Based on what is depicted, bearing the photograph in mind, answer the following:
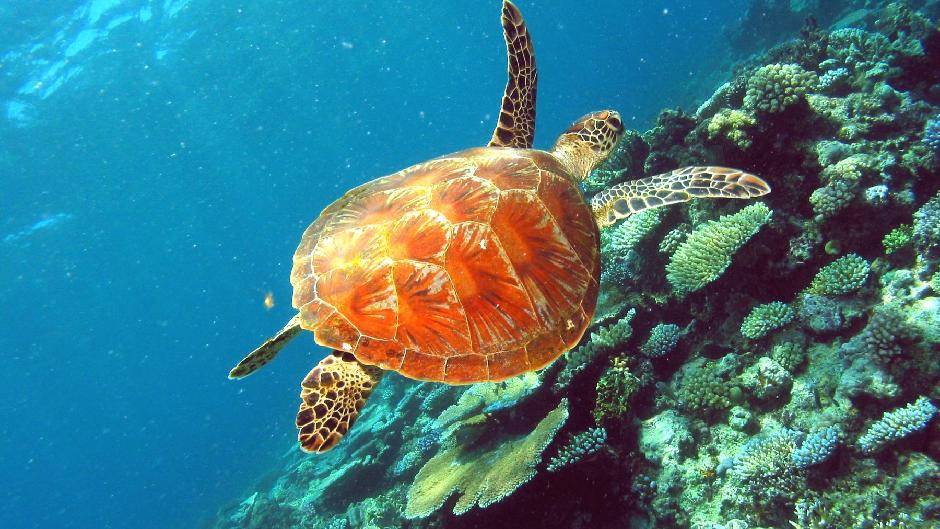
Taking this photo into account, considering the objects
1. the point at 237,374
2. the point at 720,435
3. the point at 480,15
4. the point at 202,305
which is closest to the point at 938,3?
the point at 720,435

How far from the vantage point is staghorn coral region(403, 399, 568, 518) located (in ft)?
12.3

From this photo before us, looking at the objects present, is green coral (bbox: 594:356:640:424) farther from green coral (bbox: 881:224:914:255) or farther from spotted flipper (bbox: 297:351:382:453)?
green coral (bbox: 881:224:914:255)

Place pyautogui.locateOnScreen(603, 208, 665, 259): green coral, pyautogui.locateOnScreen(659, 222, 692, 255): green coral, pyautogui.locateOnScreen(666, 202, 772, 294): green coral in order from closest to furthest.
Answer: pyautogui.locateOnScreen(666, 202, 772, 294): green coral → pyautogui.locateOnScreen(659, 222, 692, 255): green coral → pyautogui.locateOnScreen(603, 208, 665, 259): green coral

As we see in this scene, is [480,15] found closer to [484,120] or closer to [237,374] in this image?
[484,120]

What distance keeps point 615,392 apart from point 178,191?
172ft

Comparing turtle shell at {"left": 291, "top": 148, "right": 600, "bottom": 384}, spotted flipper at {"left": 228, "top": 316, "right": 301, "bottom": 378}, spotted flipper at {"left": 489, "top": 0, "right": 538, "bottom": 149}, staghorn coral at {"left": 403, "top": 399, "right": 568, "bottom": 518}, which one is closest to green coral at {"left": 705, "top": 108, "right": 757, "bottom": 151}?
spotted flipper at {"left": 489, "top": 0, "right": 538, "bottom": 149}

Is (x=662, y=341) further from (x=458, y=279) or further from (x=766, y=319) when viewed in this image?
(x=458, y=279)

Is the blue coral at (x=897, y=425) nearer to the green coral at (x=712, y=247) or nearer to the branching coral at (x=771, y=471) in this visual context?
the branching coral at (x=771, y=471)

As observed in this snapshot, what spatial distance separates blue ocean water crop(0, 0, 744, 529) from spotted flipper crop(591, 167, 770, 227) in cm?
1795

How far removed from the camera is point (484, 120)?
323 ft

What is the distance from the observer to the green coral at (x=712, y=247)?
418 cm

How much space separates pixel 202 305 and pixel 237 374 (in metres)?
75.6

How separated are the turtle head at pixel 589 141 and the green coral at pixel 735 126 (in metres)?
1.06

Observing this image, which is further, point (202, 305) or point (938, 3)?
point (202, 305)
